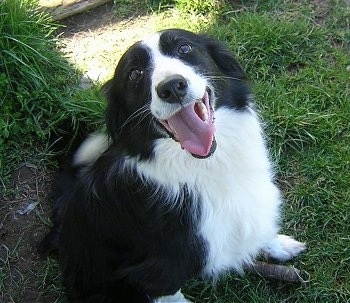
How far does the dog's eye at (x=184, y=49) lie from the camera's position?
2348 mm

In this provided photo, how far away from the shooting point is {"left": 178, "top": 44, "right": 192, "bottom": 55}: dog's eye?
2348 millimetres

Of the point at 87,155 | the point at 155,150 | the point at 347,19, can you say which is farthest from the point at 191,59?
the point at 347,19

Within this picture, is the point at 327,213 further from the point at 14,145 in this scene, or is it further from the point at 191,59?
the point at 14,145

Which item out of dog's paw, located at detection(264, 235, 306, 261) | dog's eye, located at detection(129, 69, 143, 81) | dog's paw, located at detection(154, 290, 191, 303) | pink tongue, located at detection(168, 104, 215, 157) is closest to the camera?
pink tongue, located at detection(168, 104, 215, 157)

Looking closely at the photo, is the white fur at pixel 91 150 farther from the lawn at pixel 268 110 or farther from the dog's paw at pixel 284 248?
the dog's paw at pixel 284 248

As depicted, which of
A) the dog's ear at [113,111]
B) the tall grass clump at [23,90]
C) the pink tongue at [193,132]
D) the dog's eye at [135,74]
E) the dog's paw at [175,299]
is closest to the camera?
the pink tongue at [193,132]

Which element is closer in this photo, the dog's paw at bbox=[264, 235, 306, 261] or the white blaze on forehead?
the white blaze on forehead

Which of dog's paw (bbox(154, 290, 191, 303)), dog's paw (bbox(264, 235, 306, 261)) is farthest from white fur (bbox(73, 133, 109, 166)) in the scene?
dog's paw (bbox(264, 235, 306, 261))

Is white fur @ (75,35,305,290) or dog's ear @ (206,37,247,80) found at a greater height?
dog's ear @ (206,37,247,80)

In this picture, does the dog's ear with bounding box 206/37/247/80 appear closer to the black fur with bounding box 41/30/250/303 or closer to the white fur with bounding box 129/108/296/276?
the black fur with bounding box 41/30/250/303

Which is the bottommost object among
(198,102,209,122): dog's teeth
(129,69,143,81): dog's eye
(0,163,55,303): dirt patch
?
(0,163,55,303): dirt patch

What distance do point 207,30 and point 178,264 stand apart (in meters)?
1.80

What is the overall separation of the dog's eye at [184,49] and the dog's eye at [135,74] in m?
0.17

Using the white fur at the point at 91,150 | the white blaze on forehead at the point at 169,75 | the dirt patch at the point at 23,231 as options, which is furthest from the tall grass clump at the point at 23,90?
the white blaze on forehead at the point at 169,75
